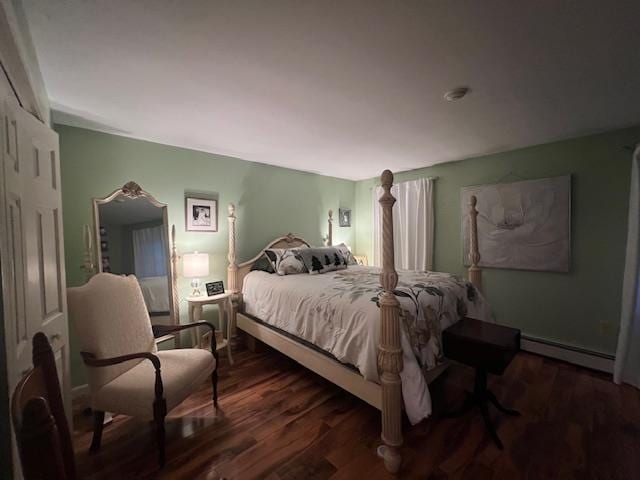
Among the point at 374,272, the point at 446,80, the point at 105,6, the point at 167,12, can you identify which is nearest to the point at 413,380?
the point at 374,272

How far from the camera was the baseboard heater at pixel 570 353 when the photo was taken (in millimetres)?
2475

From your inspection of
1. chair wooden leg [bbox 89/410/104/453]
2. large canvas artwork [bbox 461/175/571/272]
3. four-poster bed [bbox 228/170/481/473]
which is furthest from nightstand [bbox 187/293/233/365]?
large canvas artwork [bbox 461/175/571/272]

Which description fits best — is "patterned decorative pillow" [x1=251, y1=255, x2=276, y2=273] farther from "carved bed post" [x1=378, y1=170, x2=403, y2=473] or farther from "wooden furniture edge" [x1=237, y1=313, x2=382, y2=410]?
"carved bed post" [x1=378, y1=170, x2=403, y2=473]

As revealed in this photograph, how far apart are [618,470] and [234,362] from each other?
2.91m

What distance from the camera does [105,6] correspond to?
1.09m

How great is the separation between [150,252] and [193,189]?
812mm

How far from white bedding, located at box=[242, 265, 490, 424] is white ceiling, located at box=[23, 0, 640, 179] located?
1.45 m

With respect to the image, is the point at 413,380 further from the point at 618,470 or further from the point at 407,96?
the point at 407,96

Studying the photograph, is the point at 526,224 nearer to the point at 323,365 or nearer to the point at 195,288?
the point at 323,365

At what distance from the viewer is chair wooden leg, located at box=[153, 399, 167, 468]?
145 centimetres

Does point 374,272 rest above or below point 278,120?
below

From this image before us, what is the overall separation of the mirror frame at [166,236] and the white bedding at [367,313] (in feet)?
2.66

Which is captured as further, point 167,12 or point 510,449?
point 510,449

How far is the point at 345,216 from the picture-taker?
4648 millimetres
